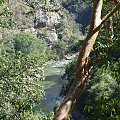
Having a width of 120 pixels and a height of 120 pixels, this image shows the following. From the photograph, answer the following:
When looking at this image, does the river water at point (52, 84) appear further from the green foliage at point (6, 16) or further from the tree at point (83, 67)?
the tree at point (83, 67)

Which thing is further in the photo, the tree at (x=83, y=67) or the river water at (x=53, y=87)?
the river water at (x=53, y=87)

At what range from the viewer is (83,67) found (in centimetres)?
221

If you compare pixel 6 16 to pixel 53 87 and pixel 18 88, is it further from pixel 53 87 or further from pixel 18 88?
Result: pixel 53 87

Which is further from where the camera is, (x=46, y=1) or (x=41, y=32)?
(x=41, y=32)

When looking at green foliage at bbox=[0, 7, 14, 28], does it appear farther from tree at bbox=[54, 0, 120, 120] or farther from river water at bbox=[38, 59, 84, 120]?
river water at bbox=[38, 59, 84, 120]

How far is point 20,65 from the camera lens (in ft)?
39.3

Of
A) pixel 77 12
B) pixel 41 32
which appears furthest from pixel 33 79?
pixel 77 12

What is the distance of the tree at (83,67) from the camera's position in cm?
209

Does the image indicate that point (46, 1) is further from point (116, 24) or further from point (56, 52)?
point (56, 52)

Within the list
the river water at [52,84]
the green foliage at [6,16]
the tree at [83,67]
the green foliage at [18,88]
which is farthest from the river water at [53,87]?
the tree at [83,67]

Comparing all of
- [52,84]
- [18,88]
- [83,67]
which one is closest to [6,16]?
[18,88]

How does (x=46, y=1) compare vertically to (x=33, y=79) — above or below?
above

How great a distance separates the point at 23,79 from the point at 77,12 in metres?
108

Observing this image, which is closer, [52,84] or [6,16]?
[6,16]
